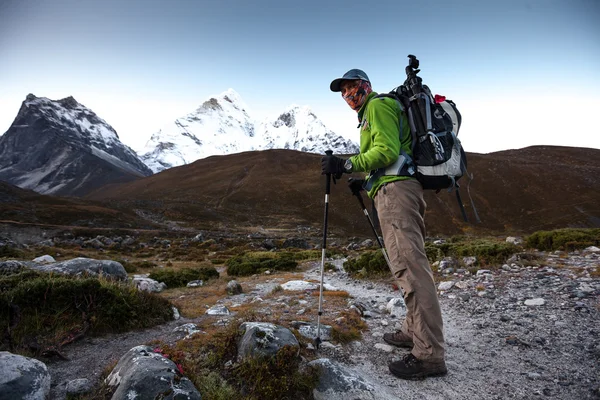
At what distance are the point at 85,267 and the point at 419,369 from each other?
9.96m

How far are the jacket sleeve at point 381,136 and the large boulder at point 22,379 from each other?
3.84m

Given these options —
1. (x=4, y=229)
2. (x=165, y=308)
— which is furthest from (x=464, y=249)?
(x=4, y=229)

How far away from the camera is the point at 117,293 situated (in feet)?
17.3

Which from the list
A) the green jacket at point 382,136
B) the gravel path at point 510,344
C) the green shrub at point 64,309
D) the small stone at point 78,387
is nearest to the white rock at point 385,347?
the gravel path at point 510,344

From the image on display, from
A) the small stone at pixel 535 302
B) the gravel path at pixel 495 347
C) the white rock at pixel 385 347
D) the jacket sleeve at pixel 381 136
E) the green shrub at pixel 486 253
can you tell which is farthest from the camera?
the green shrub at pixel 486 253

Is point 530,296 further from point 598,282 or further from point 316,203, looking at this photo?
point 316,203

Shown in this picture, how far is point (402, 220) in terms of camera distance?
12.5ft

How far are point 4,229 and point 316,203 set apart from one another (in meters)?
63.1

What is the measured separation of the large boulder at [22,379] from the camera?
2.43 meters

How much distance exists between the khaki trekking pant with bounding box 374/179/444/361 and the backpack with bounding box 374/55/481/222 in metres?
0.19

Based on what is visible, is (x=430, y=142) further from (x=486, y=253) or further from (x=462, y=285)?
(x=486, y=253)

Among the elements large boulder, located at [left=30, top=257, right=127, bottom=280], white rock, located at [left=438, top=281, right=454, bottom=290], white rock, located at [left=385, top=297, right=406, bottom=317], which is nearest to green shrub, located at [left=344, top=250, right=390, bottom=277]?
white rock, located at [left=438, top=281, right=454, bottom=290]

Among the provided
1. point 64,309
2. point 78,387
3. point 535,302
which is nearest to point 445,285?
point 535,302

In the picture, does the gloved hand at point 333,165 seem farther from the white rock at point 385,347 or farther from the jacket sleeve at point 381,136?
the white rock at point 385,347
